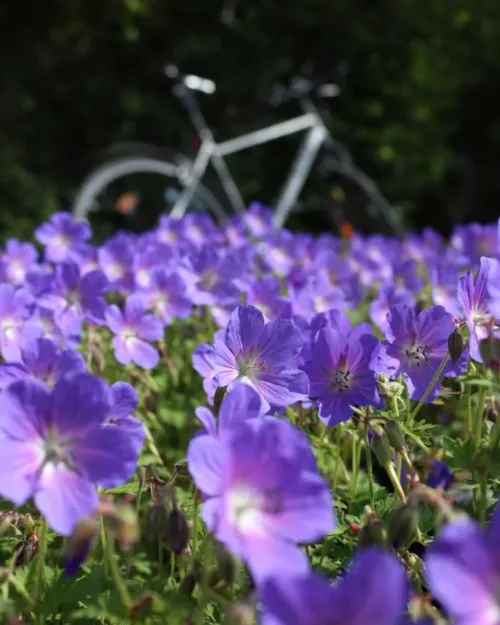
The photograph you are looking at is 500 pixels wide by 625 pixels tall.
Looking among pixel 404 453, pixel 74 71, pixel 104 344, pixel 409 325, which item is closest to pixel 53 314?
→ pixel 104 344

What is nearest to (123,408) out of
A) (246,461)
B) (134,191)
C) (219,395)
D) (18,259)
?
(219,395)

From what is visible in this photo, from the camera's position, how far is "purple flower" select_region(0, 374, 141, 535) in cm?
75

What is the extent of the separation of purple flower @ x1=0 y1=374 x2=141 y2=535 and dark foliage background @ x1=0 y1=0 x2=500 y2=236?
4.17 metres

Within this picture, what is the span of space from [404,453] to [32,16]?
514cm

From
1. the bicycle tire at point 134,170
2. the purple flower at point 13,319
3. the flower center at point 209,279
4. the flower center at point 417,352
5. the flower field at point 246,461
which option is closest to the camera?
the flower field at point 246,461

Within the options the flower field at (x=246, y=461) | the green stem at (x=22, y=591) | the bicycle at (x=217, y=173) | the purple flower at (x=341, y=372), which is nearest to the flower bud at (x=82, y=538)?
the flower field at (x=246, y=461)

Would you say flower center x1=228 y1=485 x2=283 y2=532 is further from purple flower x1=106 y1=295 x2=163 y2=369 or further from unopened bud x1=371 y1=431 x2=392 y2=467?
purple flower x1=106 y1=295 x2=163 y2=369

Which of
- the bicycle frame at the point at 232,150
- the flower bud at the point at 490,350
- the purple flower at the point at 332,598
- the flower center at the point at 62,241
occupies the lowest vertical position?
the purple flower at the point at 332,598

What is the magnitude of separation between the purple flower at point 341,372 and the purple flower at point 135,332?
57 cm

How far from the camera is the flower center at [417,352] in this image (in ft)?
3.80

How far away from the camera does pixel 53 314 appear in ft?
5.28

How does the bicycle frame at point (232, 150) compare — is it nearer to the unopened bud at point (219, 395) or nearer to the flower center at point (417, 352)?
the flower center at point (417, 352)

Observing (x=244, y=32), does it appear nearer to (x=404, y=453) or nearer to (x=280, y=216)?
(x=280, y=216)

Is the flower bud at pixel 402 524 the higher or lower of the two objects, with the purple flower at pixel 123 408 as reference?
lower
